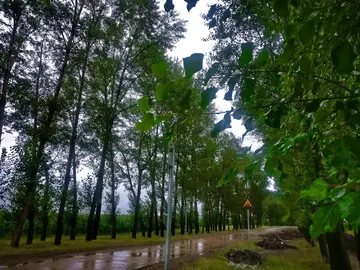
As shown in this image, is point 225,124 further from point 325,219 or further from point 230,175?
point 325,219

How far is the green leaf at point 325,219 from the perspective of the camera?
2.29ft

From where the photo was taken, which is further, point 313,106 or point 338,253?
point 338,253

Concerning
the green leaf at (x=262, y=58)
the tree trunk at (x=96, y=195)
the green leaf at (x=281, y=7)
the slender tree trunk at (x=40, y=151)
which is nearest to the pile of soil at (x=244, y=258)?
the slender tree trunk at (x=40, y=151)

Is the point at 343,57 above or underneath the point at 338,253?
above

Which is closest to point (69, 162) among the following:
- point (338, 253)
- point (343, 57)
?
point (338, 253)

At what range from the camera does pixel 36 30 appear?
50.6 feet

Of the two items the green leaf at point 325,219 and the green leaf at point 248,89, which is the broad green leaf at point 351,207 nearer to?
the green leaf at point 325,219

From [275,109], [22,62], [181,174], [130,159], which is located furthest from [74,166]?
[275,109]

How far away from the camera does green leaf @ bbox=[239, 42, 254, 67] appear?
833 millimetres

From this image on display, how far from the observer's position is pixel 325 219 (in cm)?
71

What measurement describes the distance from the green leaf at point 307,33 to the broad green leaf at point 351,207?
1.56 feet

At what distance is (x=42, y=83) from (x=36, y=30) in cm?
389

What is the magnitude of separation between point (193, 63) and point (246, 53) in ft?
0.54

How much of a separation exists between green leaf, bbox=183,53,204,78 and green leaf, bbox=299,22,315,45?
35 cm
